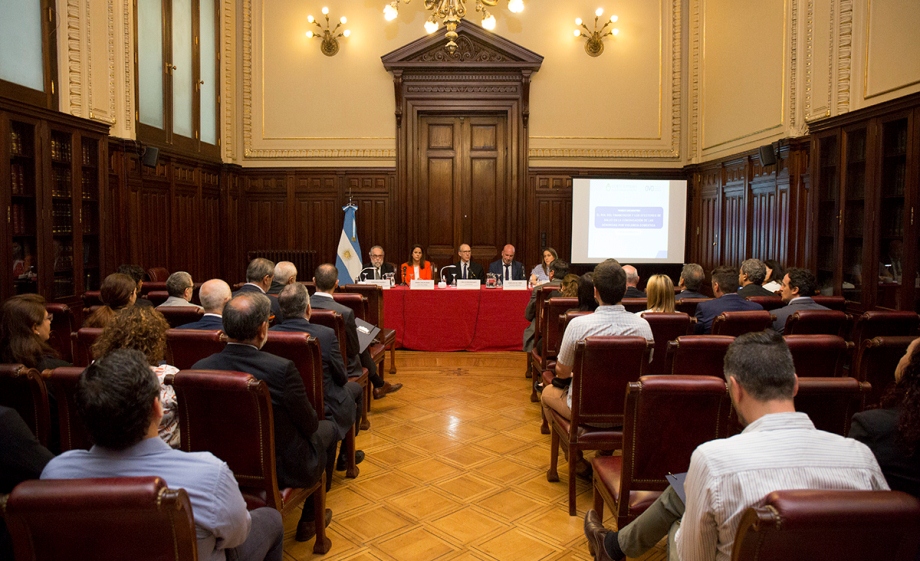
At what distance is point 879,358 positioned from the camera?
3.15 meters

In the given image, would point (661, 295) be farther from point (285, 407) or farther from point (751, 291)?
point (285, 407)

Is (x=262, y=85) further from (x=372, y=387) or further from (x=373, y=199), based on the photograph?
(x=372, y=387)

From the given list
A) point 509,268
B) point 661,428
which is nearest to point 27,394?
point 661,428

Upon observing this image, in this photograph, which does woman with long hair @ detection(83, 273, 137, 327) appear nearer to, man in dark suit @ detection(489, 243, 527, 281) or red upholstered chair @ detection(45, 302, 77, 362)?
red upholstered chair @ detection(45, 302, 77, 362)

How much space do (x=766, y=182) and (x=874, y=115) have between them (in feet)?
6.49

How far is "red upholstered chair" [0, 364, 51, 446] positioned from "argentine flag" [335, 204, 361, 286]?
7250 millimetres

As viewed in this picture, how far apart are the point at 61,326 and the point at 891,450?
4.52 meters

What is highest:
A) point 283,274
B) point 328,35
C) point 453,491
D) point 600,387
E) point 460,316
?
point 328,35

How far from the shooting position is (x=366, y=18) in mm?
9625

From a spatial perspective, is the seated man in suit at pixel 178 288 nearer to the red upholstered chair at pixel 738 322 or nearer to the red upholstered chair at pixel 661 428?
the red upholstered chair at pixel 661 428

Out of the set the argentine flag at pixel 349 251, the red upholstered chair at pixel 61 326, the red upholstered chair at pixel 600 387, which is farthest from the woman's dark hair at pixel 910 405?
the argentine flag at pixel 349 251

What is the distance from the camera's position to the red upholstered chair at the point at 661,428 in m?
2.35

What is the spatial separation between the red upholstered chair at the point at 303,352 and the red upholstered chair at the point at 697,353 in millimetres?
1588

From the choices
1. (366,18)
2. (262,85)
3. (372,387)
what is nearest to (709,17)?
(366,18)
